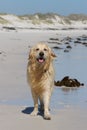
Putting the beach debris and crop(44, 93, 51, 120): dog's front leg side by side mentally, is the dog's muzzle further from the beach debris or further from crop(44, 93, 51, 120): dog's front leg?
the beach debris

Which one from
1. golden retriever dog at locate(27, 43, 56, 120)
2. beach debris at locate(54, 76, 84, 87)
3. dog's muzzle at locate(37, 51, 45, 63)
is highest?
dog's muzzle at locate(37, 51, 45, 63)

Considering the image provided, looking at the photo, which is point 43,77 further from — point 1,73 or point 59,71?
point 59,71

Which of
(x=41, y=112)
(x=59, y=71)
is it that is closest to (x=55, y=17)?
(x=59, y=71)

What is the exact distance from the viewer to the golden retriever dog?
22.5 feet

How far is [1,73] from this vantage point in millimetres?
12680

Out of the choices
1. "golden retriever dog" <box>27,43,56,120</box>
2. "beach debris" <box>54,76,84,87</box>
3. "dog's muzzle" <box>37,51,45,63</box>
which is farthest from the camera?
"beach debris" <box>54,76,84,87</box>

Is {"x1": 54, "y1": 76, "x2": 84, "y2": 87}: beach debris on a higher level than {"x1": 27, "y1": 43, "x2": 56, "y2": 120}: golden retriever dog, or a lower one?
lower

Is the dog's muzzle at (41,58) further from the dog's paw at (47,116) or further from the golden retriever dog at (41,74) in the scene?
the dog's paw at (47,116)

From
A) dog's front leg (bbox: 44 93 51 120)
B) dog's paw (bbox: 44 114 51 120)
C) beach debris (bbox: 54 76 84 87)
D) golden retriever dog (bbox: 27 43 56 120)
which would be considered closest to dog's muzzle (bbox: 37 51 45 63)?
golden retriever dog (bbox: 27 43 56 120)

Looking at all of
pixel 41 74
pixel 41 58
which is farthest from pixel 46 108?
pixel 41 58

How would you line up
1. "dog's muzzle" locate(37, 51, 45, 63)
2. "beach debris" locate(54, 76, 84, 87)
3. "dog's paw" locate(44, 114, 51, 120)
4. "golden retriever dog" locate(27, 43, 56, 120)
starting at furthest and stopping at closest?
"beach debris" locate(54, 76, 84, 87) < "golden retriever dog" locate(27, 43, 56, 120) < "dog's muzzle" locate(37, 51, 45, 63) < "dog's paw" locate(44, 114, 51, 120)

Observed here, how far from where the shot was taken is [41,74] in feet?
23.1

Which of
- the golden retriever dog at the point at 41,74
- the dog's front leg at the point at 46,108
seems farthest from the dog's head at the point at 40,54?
the dog's front leg at the point at 46,108

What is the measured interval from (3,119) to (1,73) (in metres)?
6.30
